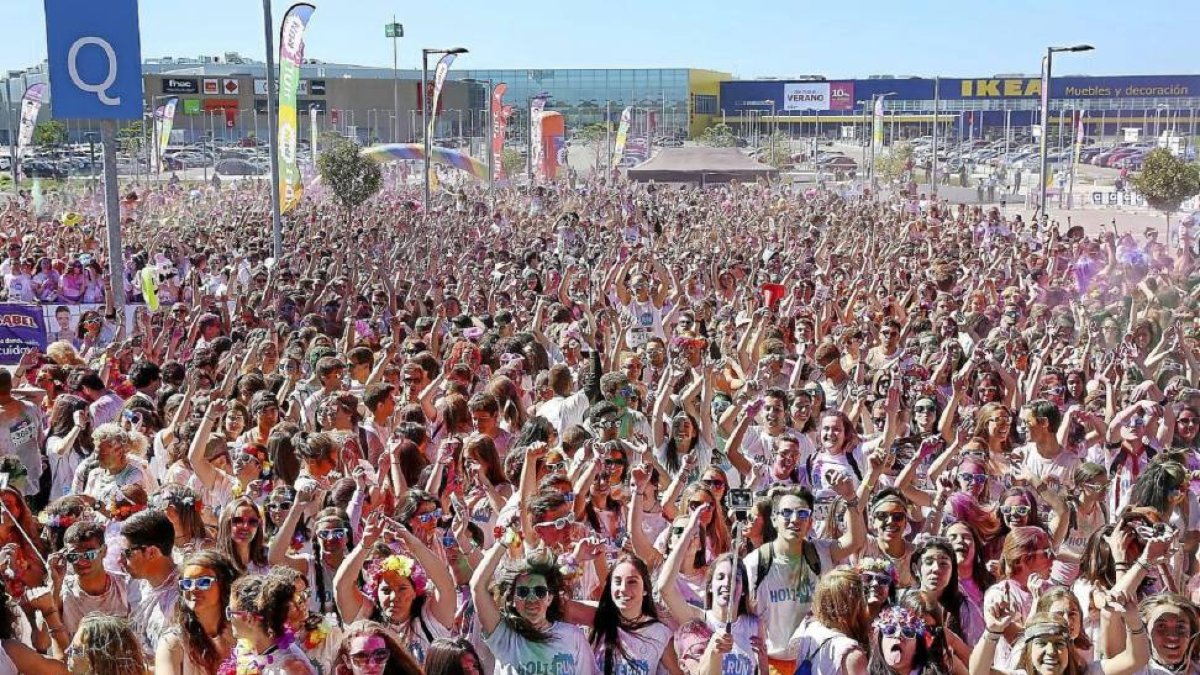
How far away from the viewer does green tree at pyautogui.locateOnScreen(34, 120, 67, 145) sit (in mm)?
60438

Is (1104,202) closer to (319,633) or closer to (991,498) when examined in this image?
(991,498)

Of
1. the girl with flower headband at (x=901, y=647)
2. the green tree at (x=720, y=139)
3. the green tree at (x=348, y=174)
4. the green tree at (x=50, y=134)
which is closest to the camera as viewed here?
the girl with flower headband at (x=901, y=647)

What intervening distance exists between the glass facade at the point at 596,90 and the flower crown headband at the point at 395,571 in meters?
93.8

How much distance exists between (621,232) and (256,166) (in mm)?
36900

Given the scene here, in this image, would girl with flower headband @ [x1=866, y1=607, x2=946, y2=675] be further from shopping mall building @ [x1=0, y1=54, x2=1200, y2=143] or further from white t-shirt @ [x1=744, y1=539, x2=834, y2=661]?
shopping mall building @ [x1=0, y1=54, x2=1200, y2=143]

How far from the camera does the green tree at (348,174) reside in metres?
27.6

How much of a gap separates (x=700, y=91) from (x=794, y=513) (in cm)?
10078

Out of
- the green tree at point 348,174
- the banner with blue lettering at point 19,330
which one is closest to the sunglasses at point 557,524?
the banner with blue lettering at point 19,330

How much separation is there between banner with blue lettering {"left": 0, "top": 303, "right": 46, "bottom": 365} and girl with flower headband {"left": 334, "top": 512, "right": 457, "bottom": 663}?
904cm

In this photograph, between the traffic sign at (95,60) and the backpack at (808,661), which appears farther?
the traffic sign at (95,60)

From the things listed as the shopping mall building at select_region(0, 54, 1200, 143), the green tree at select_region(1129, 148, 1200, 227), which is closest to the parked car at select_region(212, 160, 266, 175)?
the shopping mall building at select_region(0, 54, 1200, 143)

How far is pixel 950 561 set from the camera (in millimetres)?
4625

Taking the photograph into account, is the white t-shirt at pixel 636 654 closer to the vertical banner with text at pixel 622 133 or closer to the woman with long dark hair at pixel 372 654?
the woman with long dark hair at pixel 372 654

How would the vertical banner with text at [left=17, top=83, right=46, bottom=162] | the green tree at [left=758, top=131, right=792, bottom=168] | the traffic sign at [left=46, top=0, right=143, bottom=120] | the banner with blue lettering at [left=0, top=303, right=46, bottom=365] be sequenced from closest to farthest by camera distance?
the traffic sign at [left=46, top=0, right=143, bottom=120] → the banner with blue lettering at [left=0, top=303, right=46, bottom=365] → the vertical banner with text at [left=17, top=83, right=46, bottom=162] → the green tree at [left=758, top=131, right=792, bottom=168]
